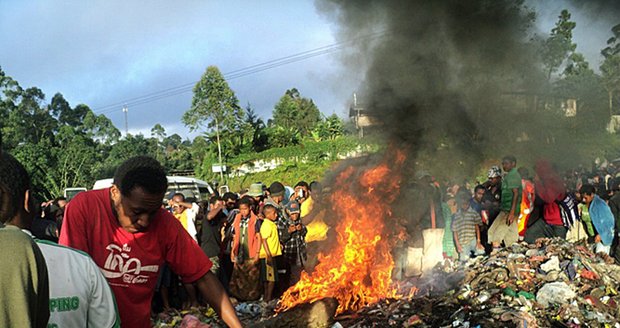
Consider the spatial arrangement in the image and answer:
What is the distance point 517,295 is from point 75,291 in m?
6.06

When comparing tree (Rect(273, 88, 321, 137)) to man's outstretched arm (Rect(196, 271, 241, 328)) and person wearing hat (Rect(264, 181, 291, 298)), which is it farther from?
man's outstretched arm (Rect(196, 271, 241, 328))

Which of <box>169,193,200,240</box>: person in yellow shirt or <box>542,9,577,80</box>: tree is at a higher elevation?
<box>542,9,577,80</box>: tree

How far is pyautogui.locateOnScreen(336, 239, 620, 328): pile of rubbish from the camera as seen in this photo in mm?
5980

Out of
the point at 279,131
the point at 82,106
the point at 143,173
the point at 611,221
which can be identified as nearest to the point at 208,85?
the point at 279,131

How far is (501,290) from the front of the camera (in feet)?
22.0

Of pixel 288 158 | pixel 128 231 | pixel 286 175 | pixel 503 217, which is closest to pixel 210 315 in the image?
pixel 128 231

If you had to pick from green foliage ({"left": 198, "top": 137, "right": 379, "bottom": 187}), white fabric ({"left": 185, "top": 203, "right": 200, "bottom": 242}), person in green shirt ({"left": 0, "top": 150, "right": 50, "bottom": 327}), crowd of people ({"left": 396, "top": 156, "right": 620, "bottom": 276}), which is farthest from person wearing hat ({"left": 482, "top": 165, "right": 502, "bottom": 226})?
green foliage ({"left": 198, "top": 137, "right": 379, "bottom": 187})

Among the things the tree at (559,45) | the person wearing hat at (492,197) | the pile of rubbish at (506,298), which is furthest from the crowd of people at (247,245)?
the tree at (559,45)

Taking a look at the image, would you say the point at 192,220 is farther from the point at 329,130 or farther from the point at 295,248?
the point at 329,130

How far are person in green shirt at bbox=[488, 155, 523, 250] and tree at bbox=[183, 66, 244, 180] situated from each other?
2786 centimetres

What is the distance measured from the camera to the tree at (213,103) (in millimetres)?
35281

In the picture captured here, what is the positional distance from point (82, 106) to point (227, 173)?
75.0ft

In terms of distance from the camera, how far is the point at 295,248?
8609 mm

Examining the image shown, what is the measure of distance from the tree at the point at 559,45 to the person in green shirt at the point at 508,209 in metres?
2.12
